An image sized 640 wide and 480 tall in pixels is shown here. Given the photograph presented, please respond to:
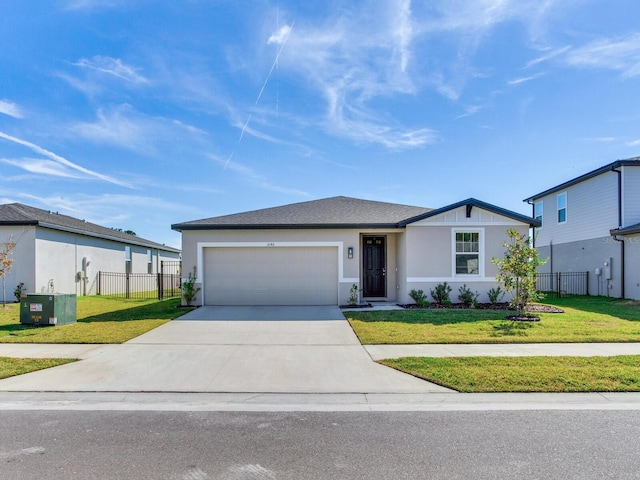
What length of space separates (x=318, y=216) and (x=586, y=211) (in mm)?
13727

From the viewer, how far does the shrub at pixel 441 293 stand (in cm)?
1333

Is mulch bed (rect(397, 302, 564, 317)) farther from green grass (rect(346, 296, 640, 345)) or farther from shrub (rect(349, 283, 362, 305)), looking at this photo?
shrub (rect(349, 283, 362, 305))

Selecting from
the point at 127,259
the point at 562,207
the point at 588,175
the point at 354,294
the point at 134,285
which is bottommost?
the point at 134,285

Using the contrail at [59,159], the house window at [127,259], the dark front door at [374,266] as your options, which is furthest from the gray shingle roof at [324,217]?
the house window at [127,259]

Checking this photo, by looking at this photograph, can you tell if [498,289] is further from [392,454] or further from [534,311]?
[392,454]

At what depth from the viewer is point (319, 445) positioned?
366 centimetres

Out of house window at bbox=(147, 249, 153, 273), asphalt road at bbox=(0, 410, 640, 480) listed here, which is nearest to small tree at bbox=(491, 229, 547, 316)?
asphalt road at bbox=(0, 410, 640, 480)

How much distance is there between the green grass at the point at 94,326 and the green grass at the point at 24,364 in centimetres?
147

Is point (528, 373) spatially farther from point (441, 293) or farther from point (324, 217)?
point (324, 217)

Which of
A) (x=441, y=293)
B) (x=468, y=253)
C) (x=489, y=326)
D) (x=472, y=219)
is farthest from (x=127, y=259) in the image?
(x=489, y=326)

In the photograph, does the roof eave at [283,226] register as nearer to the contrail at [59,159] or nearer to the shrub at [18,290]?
the shrub at [18,290]

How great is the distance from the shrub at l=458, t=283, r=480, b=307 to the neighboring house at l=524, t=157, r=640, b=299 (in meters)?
7.26

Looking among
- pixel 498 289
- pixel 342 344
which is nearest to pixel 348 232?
pixel 498 289

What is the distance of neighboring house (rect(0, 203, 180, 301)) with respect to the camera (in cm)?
1609
